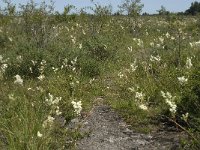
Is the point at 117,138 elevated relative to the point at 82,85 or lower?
lower

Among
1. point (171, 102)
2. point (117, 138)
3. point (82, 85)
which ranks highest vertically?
point (171, 102)

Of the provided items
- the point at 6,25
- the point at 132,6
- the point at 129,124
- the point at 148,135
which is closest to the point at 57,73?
the point at 129,124

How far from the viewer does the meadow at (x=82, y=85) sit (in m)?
5.98

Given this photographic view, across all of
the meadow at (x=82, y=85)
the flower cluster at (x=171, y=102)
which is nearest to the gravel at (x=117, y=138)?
the meadow at (x=82, y=85)

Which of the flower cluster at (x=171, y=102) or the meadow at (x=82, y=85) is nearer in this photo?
the flower cluster at (x=171, y=102)

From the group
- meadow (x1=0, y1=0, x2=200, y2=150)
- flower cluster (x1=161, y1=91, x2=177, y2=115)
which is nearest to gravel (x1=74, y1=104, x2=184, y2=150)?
meadow (x1=0, y1=0, x2=200, y2=150)

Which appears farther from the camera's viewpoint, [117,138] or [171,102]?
[117,138]

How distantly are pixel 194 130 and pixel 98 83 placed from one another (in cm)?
428

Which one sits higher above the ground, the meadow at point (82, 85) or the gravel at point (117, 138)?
the meadow at point (82, 85)

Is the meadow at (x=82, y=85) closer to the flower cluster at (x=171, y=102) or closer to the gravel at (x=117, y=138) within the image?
the flower cluster at (x=171, y=102)

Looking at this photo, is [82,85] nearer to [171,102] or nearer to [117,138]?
[117,138]

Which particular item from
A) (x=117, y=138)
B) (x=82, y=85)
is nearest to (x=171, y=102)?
(x=117, y=138)

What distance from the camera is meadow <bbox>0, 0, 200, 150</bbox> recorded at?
598cm

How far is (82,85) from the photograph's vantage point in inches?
374
